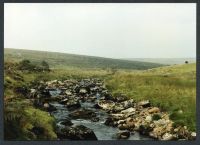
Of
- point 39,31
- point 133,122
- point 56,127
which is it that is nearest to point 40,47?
point 39,31

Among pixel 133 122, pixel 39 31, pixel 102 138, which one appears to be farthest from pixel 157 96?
pixel 39 31

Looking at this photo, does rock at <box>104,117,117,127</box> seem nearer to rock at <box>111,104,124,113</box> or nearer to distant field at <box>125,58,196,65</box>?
rock at <box>111,104,124,113</box>

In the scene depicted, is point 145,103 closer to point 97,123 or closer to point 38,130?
point 97,123

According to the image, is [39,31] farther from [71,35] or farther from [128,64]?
[128,64]

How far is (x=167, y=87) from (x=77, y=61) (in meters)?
1.89

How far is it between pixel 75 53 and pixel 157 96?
1.86 meters

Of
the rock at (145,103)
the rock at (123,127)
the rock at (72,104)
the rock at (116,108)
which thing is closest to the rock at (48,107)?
the rock at (72,104)

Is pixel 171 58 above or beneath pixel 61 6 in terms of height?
beneath

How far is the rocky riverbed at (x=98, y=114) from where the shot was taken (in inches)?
362

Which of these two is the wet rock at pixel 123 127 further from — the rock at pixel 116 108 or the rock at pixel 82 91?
the rock at pixel 82 91

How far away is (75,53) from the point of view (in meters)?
9.48

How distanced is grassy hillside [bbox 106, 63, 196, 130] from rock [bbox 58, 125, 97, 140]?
3.33ft

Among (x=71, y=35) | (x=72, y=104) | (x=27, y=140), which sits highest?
(x=71, y=35)

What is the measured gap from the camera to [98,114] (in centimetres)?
943
